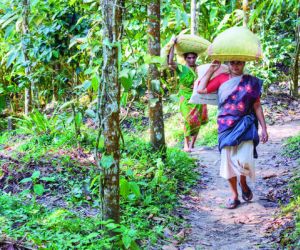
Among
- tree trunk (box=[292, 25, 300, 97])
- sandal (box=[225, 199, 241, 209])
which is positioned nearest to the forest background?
sandal (box=[225, 199, 241, 209])

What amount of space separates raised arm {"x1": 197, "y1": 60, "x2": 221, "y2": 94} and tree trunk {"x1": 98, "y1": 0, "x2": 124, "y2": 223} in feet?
6.27

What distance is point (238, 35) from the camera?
4742 millimetres

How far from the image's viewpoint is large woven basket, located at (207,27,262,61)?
184 inches

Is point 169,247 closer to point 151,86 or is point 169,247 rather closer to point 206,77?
point 206,77

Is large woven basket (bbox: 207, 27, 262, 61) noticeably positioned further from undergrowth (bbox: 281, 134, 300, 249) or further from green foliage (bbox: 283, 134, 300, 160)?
green foliage (bbox: 283, 134, 300, 160)

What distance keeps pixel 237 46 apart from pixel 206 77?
57cm

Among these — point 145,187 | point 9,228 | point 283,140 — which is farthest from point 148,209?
point 283,140

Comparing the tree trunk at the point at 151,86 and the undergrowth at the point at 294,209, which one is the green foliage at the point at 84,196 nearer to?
the tree trunk at the point at 151,86

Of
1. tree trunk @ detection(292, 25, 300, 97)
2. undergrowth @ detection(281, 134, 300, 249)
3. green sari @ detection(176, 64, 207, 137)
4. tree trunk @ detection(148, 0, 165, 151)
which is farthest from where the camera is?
tree trunk @ detection(292, 25, 300, 97)

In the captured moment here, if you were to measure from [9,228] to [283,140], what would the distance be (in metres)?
5.67

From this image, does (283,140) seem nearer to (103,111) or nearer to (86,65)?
(86,65)

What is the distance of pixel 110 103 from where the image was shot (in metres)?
3.37

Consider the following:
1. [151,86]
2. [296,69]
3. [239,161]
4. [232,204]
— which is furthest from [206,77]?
[296,69]

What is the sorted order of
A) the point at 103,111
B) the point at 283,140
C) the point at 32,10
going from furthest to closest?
the point at 283,140, the point at 32,10, the point at 103,111
